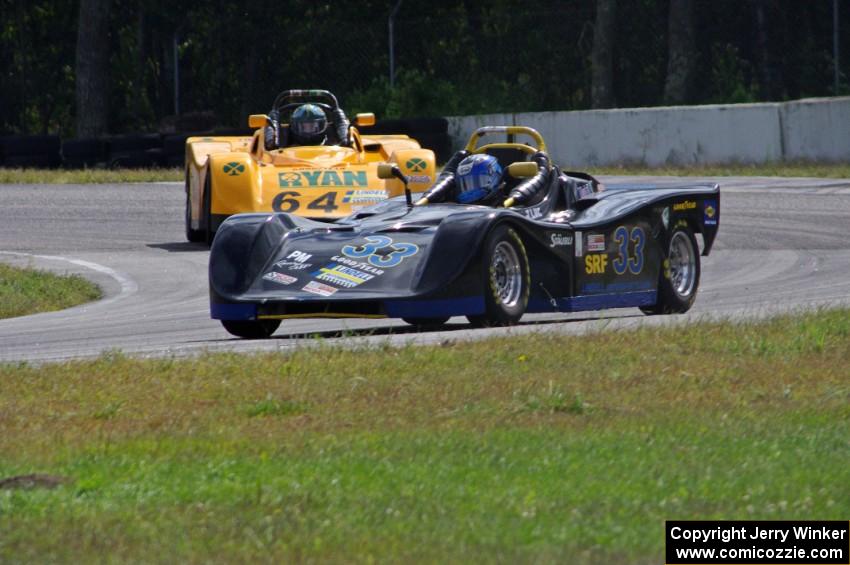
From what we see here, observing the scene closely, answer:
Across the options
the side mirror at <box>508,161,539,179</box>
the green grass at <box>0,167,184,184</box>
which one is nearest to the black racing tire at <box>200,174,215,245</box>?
the side mirror at <box>508,161,539,179</box>

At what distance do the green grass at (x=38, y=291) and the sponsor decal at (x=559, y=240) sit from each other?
13.8 feet

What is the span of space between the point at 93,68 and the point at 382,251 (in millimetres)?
21657

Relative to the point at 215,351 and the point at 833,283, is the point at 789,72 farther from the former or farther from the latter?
the point at 215,351

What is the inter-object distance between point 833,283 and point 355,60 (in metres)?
17.1

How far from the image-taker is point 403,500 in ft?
15.8

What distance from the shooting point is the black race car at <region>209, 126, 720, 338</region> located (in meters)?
9.15

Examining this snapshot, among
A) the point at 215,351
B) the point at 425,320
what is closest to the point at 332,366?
the point at 215,351

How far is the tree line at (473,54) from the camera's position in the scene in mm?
27500

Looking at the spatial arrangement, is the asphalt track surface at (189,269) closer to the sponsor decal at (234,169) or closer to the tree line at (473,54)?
the sponsor decal at (234,169)

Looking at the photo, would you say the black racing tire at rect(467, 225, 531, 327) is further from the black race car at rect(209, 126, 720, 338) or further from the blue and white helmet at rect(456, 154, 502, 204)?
the blue and white helmet at rect(456, 154, 502, 204)

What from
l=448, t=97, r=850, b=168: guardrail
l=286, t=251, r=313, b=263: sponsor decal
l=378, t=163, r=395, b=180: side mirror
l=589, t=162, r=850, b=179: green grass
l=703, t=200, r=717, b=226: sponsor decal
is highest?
l=448, t=97, r=850, b=168: guardrail

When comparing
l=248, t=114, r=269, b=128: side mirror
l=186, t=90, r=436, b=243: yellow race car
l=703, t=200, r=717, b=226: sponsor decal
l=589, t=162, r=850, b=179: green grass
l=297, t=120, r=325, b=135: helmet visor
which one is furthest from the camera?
l=589, t=162, r=850, b=179: green grass

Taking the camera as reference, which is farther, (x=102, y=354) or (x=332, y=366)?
(x=102, y=354)

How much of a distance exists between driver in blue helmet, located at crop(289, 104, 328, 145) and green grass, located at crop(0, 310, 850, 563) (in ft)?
28.8
